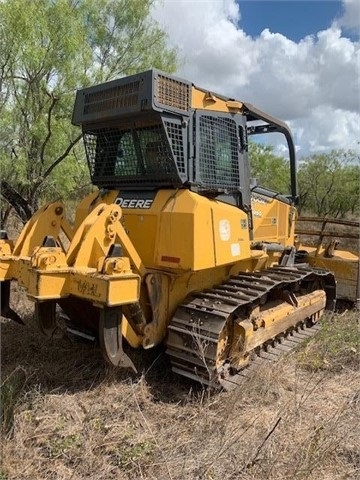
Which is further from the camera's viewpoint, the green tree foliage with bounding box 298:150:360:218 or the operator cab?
the green tree foliage with bounding box 298:150:360:218

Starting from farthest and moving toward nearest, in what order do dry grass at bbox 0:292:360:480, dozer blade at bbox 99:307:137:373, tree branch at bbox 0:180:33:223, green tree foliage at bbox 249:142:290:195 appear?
green tree foliage at bbox 249:142:290:195 → tree branch at bbox 0:180:33:223 → dozer blade at bbox 99:307:137:373 → dry grass at bbox 0:292:360:480

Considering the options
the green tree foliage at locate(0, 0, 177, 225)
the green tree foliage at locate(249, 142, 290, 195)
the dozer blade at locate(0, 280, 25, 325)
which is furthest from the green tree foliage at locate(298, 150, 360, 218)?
the dozer blade at locate(0, 280, 25, 325)

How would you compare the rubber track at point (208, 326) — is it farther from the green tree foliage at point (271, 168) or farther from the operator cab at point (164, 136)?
the green tree foliage at point (271, 168)

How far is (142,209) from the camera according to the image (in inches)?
179

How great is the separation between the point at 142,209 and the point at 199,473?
7.87 ft

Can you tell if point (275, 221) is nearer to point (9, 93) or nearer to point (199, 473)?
point (199, 473)

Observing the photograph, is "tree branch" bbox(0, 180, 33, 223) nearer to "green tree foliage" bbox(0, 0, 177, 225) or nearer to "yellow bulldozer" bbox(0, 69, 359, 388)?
"green tree foliage" bbox(0, 0, 177, 225)

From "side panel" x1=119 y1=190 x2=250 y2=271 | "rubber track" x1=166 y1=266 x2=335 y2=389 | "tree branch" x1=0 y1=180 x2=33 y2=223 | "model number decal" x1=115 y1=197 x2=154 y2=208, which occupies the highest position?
"tree branch" x1=0 y1=180 x2=33 y2=223

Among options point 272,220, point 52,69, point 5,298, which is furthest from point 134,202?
point 52,69

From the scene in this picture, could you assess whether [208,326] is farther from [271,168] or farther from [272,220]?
[271,168]

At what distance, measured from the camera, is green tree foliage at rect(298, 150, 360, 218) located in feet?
104

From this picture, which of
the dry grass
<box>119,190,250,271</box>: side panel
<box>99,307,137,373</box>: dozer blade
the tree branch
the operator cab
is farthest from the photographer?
the tree branch

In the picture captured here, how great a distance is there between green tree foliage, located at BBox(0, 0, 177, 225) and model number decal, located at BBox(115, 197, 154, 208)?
493 centimetres

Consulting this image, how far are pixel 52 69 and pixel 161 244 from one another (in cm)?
633
